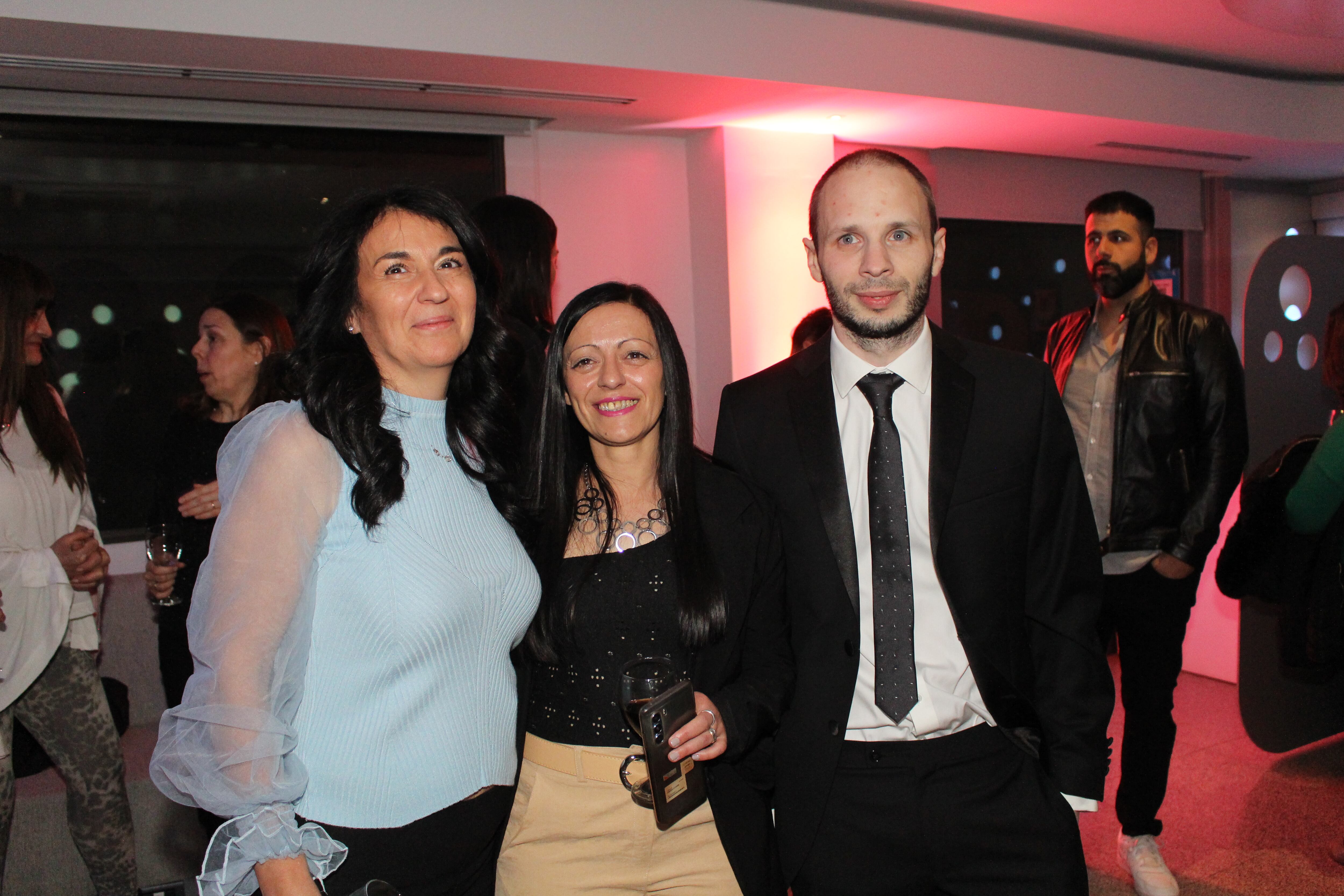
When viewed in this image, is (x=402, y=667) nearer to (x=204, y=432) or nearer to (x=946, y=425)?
(x=946, y=425)

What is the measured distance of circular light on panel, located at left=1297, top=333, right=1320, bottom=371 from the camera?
14.2 ft

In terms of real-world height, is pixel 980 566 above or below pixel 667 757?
above

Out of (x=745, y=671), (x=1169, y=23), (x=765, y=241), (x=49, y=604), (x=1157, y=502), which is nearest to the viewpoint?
(x=745, y=671)

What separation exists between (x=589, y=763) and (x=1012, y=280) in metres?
6.66

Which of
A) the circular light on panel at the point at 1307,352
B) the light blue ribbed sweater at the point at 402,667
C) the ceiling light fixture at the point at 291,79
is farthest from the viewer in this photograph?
the circular light on panel at the point at 1307,352

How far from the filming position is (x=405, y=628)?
153 centimetres

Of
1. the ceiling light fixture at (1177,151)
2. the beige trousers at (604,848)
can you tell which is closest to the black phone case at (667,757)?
the beige trousers at (604,848)

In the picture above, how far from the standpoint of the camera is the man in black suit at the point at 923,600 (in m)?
1.78

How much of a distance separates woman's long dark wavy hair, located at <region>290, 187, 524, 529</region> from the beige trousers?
0.50 meters

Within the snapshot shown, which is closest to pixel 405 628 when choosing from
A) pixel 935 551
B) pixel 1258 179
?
pixel 935 551

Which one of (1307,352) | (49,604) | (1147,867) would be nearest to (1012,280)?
(1307,352)

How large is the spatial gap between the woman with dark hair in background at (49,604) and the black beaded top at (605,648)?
1.70m

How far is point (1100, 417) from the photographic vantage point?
10.9ft

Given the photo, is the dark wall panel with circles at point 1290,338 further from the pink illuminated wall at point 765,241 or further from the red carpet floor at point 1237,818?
the pink illuminated wall at point 765,241
